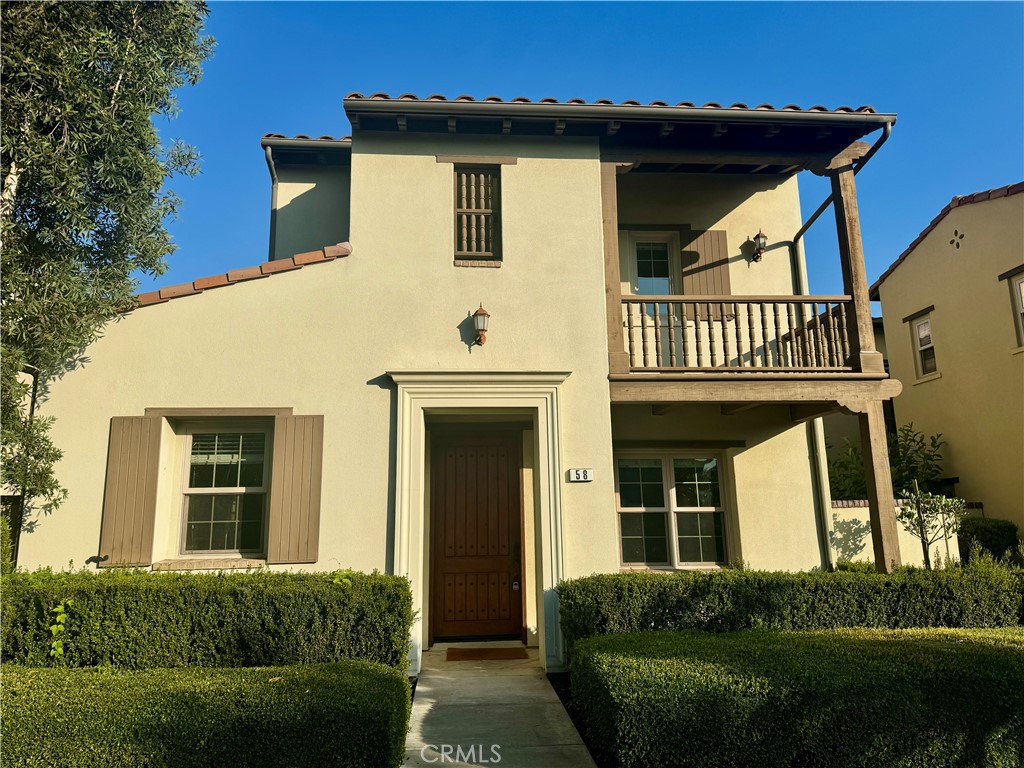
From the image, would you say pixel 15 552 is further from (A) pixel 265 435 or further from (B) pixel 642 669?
(B) pixel 642 669

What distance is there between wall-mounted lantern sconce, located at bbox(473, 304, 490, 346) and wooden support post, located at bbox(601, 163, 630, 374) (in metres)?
1.50

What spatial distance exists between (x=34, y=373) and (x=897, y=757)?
328 inches

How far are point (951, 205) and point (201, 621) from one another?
15.8m

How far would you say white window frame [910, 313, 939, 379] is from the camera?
15211 mm

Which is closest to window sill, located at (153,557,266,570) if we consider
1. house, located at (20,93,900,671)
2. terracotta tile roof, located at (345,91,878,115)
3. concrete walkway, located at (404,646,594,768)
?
house, located at (20,93,900,671)

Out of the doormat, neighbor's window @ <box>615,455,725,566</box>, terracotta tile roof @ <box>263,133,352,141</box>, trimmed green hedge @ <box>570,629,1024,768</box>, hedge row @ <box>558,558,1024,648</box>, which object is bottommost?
the doormat

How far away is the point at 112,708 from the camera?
419 centimetres

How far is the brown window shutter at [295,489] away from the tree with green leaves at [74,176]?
7.11ft

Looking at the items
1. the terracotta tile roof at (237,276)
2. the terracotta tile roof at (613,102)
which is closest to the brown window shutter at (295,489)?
the terracotta tile roof at (237,276)

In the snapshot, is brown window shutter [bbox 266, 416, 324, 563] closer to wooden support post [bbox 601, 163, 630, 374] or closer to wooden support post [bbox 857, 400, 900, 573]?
wooden support post [bbox 601, 163, 630, 374]

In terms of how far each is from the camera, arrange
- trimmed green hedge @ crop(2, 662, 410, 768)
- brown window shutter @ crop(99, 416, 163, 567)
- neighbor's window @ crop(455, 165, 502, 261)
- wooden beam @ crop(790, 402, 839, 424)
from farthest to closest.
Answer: wooden beam @ crop(790, 402, 839, 424)
neighbor's window @ crop(455, 165, 502, 261)
brown window shutter @ crop(99, 416, 163, 567)
trimmed green hedge @ crop(2, 662, 410, 768)

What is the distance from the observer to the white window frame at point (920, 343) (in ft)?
49.9

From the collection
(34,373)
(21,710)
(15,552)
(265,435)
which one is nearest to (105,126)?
(34,373)

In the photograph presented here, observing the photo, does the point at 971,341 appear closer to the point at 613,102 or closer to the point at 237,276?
the point at 613,102
